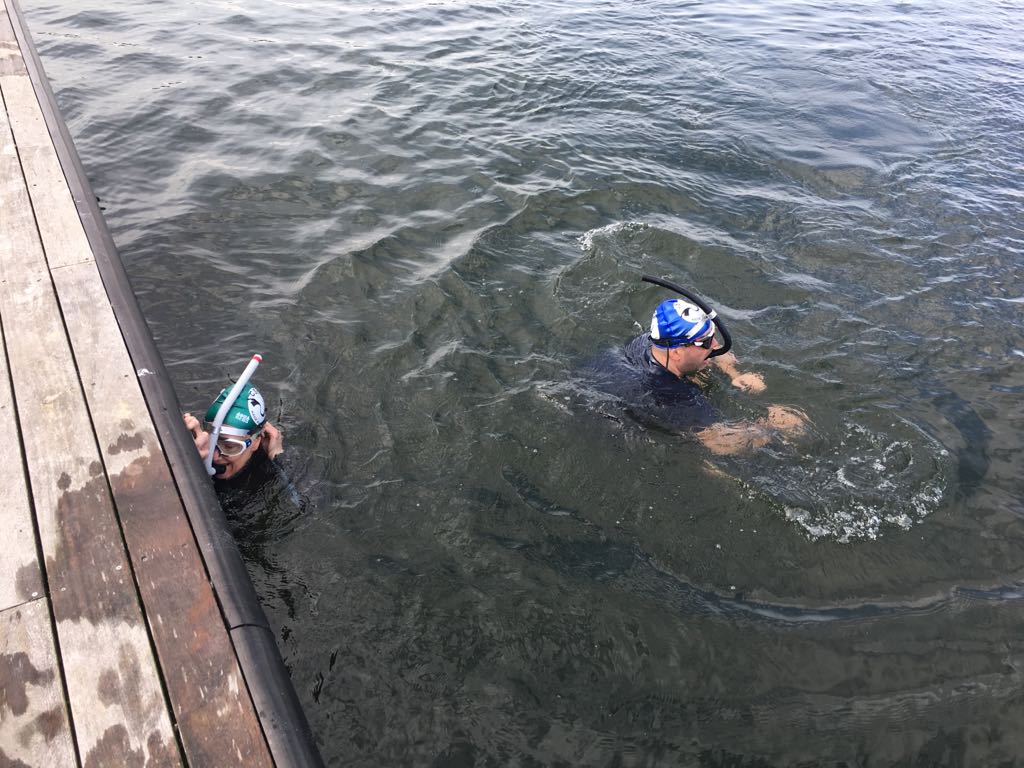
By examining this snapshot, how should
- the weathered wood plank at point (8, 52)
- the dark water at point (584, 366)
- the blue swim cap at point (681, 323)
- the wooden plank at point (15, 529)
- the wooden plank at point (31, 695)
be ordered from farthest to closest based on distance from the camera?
the weathered wood plank at point (8, 52) < the blue swim cap at point (681, 323) < the dark water at point (584, 366) < the wooden plank at point (15, 529) < the wooden plank at point (31, 695)

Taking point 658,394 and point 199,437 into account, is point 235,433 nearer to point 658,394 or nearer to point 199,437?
point 199,437

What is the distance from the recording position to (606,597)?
4.37m

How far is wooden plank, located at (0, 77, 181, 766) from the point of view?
261cm

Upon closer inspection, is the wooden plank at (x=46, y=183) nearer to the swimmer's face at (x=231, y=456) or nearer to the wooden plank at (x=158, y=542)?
the wooden plank at (x=158, y=542)

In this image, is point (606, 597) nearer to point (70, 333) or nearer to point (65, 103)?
point (70, 333)

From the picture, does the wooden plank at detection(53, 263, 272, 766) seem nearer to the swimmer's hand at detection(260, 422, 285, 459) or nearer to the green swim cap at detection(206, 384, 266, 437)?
the green swim cap at detection(206, 384, 266, 437)

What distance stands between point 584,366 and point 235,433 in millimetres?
2991

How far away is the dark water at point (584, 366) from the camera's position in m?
3.93

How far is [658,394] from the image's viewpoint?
213 inches

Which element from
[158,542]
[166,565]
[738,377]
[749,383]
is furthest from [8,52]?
[749,383]

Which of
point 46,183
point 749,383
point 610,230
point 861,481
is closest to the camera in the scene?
point 861,481

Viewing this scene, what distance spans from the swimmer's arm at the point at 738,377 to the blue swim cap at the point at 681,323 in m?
0.83

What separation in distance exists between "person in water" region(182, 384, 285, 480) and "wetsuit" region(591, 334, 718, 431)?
9.17 feet

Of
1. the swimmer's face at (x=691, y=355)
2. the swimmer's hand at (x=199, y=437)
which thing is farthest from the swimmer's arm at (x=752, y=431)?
the swimmer's hand at (x=199, y=437)
